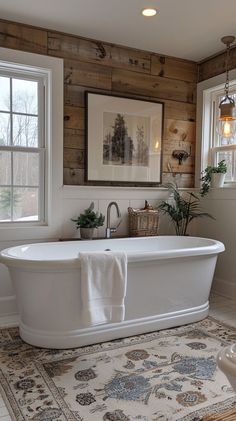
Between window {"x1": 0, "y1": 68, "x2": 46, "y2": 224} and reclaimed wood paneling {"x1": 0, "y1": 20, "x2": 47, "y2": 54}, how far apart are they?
0.20m

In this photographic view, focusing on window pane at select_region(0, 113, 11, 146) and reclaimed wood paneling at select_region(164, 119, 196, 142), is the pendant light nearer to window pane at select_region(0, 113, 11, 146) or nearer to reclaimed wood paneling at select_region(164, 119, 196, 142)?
reclaimed wood paneling at select_region(164, 119, 196, 142)

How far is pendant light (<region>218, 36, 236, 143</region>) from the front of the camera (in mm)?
3410

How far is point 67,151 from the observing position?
135 inches

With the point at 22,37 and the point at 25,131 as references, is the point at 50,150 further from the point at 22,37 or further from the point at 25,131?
the point at 22,37

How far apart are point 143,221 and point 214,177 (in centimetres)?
95

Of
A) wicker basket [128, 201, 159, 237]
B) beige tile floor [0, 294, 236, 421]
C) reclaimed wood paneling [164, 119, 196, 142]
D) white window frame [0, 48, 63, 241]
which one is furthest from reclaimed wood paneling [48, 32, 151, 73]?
beige tile floor [0, 294, 236, 421]

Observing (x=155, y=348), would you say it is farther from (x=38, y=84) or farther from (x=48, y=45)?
(x=48, y=45)

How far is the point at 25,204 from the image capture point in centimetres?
334

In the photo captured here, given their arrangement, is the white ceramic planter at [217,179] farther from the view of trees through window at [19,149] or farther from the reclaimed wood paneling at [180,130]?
the view of trees through window at [19,149]

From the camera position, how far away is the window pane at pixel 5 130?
3195 mm

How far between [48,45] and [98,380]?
112 inches

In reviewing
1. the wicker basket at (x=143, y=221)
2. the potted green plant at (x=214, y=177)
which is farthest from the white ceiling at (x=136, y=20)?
the wicker basket at (x=143, y=221)

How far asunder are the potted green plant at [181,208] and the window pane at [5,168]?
1642mm

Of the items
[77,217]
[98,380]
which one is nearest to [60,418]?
[98,380]
